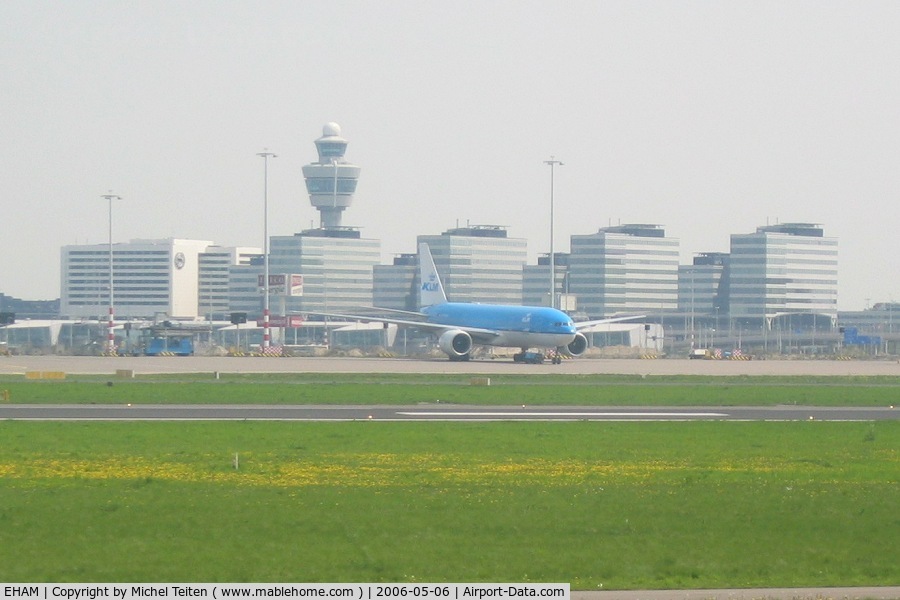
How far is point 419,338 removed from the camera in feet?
580

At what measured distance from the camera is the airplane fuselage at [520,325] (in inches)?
3647

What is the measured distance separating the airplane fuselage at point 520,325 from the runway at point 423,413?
4239cm

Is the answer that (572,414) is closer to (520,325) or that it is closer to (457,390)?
(457,390)

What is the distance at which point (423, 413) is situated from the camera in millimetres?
45344

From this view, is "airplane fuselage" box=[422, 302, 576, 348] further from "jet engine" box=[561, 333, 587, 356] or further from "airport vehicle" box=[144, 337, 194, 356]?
"airport vehicle" box=[144, 337, 194, 356]

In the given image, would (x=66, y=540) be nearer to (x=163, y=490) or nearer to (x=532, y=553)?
(x=163, y=490)

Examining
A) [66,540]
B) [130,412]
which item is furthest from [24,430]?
[66,540]

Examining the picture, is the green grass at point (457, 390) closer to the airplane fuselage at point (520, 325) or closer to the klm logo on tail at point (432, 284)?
the airplane fuselage at point (520, 325)

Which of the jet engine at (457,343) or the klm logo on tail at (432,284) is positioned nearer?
the jet engine at (457,343)

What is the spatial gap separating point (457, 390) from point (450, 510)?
37287 millimetres

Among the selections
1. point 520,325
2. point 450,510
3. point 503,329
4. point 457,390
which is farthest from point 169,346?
point 450,510

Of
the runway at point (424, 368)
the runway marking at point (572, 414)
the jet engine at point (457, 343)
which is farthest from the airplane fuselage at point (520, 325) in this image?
the runway marking at point (572, 414)

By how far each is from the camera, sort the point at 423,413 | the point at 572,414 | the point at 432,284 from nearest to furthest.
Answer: the point at 423,413
the point at 572,414
the point at 432,284

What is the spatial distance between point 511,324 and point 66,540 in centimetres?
7665
